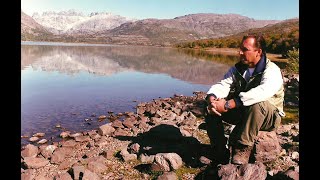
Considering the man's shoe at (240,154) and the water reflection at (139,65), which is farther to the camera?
the water reflection at (139,65)

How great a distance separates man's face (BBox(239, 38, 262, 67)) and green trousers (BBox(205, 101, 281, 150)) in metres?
0.96

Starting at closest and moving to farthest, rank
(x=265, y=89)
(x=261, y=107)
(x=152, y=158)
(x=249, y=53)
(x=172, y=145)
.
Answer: (x=265, y=89) → (x=261, y=107) → (x=249, y=53) → (x=152, y=158) → (x=172, y=145)

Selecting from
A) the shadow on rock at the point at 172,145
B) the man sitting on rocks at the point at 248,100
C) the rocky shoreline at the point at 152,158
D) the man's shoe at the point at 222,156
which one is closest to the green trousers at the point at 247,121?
the man sitting on rocks at the point at 248,100

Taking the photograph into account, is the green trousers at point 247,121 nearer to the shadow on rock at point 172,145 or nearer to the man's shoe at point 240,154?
the man's shoe at point 240,154

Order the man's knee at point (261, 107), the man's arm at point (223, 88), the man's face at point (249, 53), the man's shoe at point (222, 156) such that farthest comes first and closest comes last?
the man's shoe at point (222, 156) → the man's arm at point (223, 88) → the man's face at point (249, 53) → the man's knee at point (261, 107)

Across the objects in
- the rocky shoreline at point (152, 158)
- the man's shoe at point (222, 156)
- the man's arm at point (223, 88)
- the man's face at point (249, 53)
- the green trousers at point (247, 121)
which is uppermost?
the man's face at point (249, 53)

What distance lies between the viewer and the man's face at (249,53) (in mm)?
6852

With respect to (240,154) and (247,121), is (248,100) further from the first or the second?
(240,154)

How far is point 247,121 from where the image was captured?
261 inches

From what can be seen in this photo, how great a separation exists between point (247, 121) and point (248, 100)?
0.46 meters

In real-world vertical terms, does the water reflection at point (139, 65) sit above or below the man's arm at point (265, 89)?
above

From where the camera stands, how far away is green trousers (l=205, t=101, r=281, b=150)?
21.6ft

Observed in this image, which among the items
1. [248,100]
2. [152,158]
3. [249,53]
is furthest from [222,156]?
[249,53]
